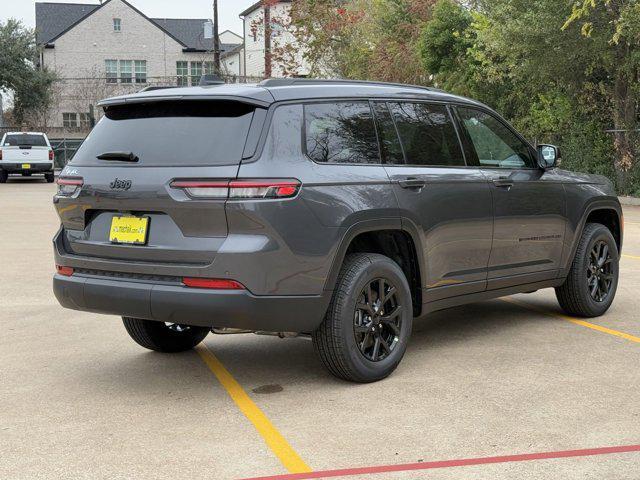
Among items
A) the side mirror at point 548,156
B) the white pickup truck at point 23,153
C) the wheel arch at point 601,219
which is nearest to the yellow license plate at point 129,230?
the side mirror at point 548,156

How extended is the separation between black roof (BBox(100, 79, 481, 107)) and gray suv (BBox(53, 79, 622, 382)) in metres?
0.01

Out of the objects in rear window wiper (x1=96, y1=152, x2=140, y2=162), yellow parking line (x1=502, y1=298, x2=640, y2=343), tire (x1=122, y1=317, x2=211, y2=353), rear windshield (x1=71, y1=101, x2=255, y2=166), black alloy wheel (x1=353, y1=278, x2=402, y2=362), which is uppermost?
rear windshield (x1=71, y1=101, x2=255, y2=166)

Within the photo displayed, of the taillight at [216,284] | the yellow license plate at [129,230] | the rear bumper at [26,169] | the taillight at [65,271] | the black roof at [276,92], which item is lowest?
the rear bumper at [26,169]

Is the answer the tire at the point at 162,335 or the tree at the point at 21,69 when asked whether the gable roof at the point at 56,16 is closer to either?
the tree at the point at 21,69

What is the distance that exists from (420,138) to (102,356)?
8.83 ft

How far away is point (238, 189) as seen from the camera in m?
5.01

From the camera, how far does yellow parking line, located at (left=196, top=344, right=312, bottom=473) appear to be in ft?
14.0

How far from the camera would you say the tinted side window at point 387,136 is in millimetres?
5895

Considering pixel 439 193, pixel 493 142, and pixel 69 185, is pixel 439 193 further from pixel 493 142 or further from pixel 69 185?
pixel 69 185

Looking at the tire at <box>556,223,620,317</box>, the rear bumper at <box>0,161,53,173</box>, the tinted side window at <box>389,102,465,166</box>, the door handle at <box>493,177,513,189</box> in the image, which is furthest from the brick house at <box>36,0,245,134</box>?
the tinted side window at <box>389,102,465,166</box>

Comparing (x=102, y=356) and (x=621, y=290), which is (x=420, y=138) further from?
(x=621, y=290)

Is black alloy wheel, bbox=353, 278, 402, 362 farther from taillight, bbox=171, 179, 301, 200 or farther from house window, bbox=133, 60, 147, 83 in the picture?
house window, bbox=133, 60, 147, 83

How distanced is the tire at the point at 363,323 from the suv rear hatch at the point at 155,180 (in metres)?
0.83

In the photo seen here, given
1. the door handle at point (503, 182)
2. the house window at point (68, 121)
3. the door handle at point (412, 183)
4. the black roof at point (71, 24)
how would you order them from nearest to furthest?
the door handle at point (412, 183) < the door handle at point (503, 182) < the house window at point (68, 121) < the black roof at point (71, 24)
